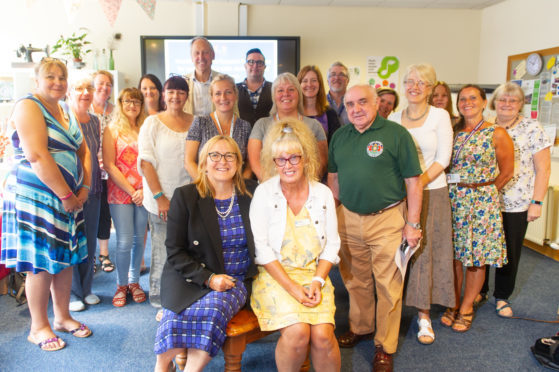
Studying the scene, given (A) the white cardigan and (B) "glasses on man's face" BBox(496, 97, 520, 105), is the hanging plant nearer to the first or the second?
(A) the white cardigan

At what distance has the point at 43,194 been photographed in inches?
81.9

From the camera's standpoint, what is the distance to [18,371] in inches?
80.6

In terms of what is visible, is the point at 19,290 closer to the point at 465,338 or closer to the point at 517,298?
the point at 465,338

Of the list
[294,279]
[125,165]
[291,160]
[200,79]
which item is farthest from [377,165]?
[125,165]

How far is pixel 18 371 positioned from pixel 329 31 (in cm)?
490

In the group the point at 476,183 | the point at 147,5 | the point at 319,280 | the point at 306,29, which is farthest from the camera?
the point at 306,29

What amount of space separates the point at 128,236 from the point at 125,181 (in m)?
0.40

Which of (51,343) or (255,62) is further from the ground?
(255,62)

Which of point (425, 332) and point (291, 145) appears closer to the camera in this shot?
point (291, 145)

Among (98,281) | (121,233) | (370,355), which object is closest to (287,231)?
(370,355)

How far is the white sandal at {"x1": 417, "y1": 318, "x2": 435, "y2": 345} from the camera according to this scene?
235cm

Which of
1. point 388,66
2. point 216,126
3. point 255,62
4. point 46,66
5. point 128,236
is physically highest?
point 388,66

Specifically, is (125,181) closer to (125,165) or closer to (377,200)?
(125,165)

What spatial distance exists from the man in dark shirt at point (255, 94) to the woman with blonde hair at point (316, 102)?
1.13 ft
